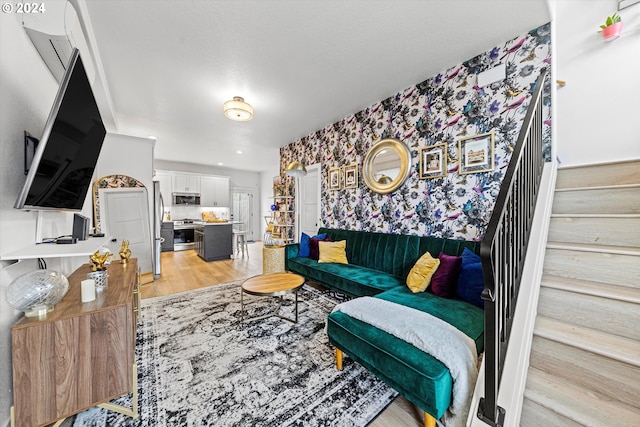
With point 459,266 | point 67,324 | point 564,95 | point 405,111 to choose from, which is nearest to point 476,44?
point 405,111

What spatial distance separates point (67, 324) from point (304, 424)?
1.36m

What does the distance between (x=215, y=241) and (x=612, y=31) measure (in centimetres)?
673

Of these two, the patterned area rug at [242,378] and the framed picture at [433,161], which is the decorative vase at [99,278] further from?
the framed picture at [433,161]

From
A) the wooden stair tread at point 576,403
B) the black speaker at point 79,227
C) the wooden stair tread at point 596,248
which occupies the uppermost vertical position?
the black speaker at point 79,227

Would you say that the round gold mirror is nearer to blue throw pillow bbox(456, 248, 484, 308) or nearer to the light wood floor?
blue throw pillow bbox(456, 248, 484, 308)

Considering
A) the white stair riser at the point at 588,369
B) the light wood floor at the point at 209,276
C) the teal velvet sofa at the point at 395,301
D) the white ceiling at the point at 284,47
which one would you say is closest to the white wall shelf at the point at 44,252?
the teal velvet sofa at the point at 395,301

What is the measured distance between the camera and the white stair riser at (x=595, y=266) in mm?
1204

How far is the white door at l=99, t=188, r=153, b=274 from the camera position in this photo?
3.68 m

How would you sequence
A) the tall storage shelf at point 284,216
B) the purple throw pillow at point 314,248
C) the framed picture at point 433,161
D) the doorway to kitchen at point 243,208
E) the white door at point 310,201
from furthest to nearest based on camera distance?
the doorway to kitchen at point 243,208 < the tall storage shelf at point 284,216 < the white door at point 310,201 < the purple throw pillow at point 314,248 < the framed picture at point 433,161

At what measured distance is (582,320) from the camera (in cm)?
118

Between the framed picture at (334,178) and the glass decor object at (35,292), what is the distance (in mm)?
3428

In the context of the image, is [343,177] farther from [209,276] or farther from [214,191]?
[214,191]

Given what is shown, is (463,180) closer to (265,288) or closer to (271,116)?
(265,288)

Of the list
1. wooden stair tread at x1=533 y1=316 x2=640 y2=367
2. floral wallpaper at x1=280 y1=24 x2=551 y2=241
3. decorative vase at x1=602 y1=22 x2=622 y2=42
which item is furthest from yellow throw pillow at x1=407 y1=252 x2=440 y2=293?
decorative vase at x1=602 y1=22 x2=622 y2=42
